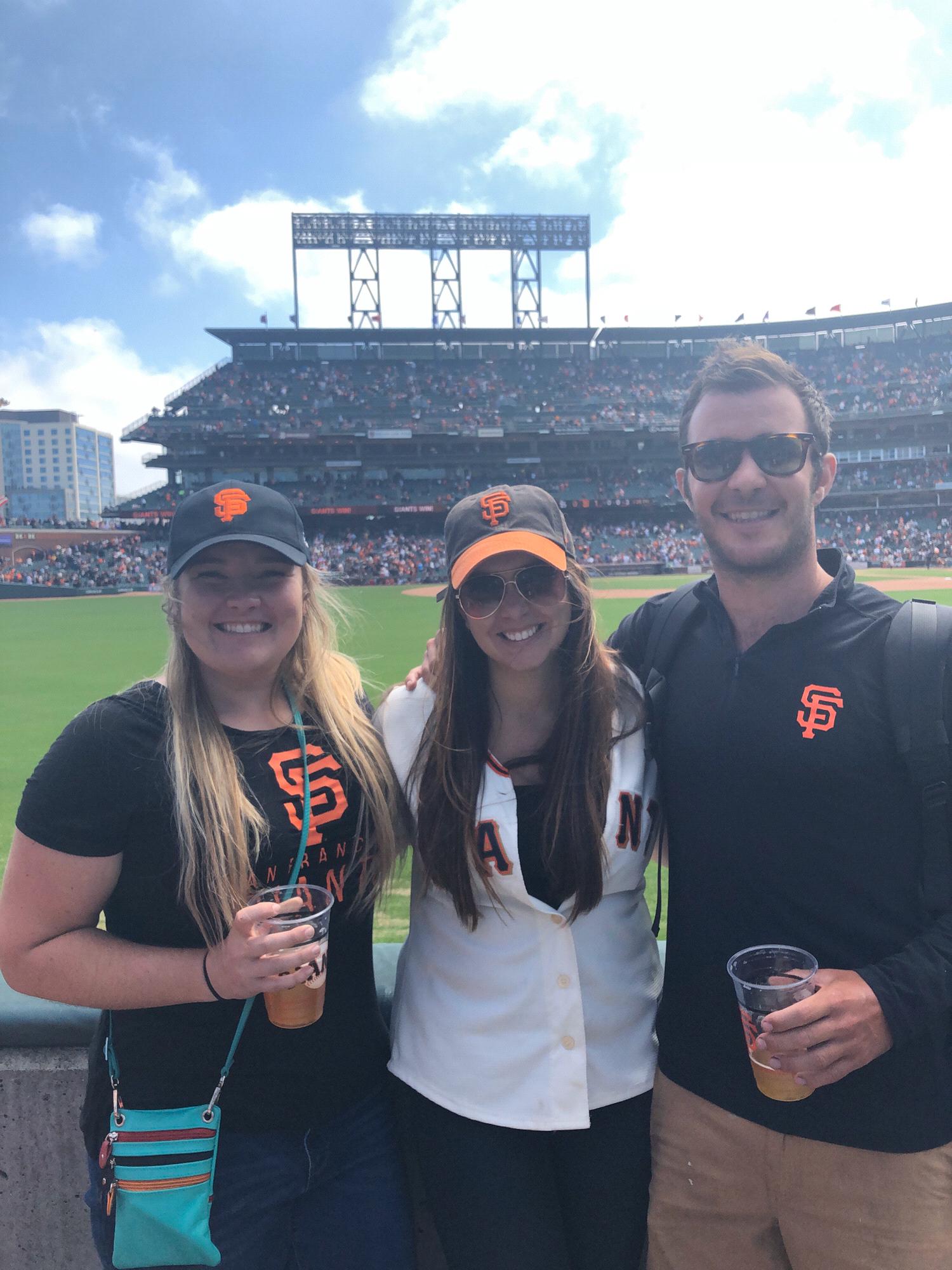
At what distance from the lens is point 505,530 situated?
2.50 meters

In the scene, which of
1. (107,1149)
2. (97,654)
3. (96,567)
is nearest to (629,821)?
(107,1149)

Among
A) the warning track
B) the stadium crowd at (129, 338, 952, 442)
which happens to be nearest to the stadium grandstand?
the stadium crowd at (129, 338, 952, 442)

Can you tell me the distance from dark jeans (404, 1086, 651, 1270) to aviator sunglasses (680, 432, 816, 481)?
6.44ft

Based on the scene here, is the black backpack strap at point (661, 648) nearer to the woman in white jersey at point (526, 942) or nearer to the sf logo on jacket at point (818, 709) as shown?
the woman in white jersey at point (526, 942)

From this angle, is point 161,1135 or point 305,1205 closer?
point 161,1135

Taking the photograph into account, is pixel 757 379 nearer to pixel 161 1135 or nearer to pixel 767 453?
pixel 767 453

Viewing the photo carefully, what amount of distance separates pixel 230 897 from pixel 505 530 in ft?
4.38

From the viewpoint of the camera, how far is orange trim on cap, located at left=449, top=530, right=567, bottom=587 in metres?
2.43

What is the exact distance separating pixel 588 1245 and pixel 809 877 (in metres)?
1.17

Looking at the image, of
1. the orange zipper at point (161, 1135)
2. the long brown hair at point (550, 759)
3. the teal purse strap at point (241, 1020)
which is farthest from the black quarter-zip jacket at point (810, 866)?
the orange zipper at point (161, 1135)

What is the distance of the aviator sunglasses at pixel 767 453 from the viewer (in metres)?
2.58

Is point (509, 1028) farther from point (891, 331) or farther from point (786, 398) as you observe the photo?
point (891, 331)

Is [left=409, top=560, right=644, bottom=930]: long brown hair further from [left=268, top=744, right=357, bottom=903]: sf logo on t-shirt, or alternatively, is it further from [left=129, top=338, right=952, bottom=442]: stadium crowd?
[left=129, top=338, right=952, bottom=442]: stadium crowd

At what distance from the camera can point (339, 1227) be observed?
212 centimetres
